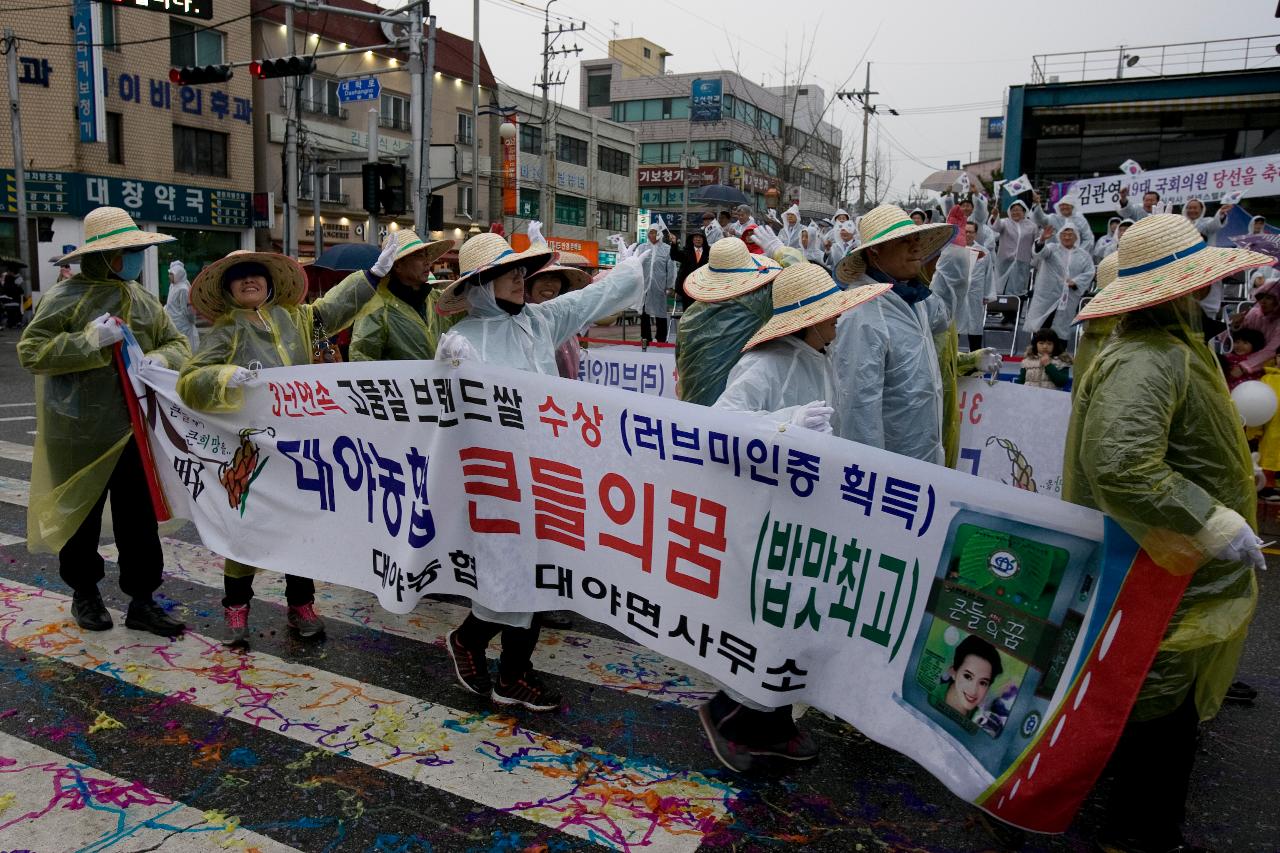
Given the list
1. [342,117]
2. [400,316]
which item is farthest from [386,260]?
[342,117]

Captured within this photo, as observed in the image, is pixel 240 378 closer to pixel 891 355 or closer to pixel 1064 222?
pixel 891 355

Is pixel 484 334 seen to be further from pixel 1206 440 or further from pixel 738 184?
pixel 738 184

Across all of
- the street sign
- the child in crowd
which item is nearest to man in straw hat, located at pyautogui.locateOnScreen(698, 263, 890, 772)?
the child in crowd

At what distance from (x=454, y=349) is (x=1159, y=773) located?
8.78ft

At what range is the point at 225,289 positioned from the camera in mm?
4242

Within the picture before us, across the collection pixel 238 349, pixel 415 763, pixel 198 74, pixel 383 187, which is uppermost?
pixel 198 74

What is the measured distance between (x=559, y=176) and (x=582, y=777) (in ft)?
165

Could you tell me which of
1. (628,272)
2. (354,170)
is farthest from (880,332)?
(354,170)

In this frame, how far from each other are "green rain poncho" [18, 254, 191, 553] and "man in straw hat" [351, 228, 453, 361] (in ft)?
3.09

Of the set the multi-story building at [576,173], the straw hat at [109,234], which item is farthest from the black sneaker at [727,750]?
the multi-story building at [576,173]

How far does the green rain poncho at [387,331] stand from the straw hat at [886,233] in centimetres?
212

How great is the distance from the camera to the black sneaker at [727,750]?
10.5ft

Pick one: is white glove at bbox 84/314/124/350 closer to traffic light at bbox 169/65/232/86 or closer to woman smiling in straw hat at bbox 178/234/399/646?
woman smiling in straw hat at bbox 178/234/399/646

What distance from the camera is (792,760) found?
3.26 m
